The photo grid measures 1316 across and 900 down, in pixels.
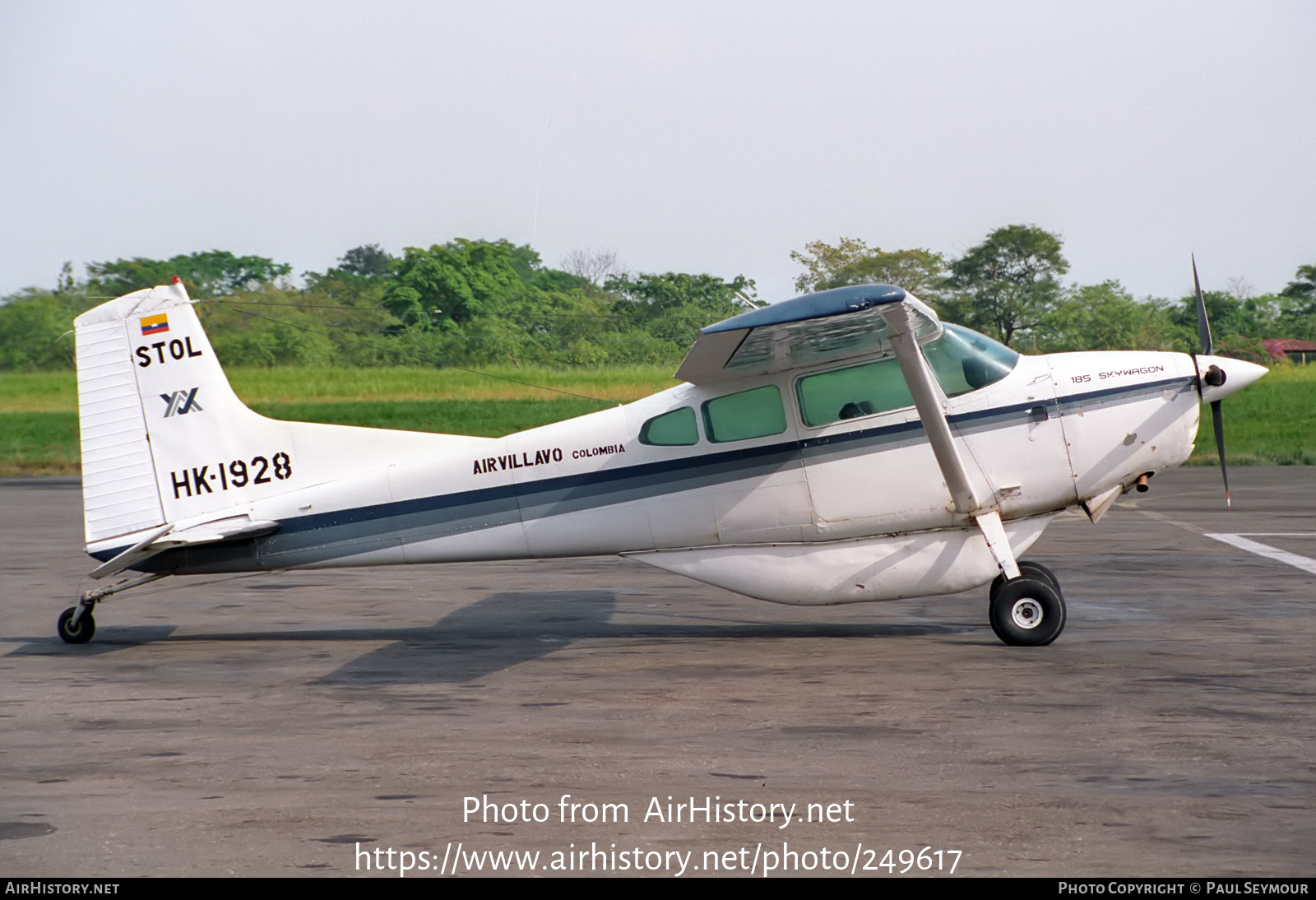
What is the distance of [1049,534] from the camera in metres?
18.2

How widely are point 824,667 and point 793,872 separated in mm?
4243

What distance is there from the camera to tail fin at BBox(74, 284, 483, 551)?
417 inches

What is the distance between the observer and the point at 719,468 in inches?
400

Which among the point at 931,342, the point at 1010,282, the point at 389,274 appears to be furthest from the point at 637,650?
the point at 389,274

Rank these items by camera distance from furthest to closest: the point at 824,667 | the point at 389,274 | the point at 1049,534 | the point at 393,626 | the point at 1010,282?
the point at 389,274 → the point at 1010,282 → the point at 1049,534 → the point at 393,626 → the point at 824,667

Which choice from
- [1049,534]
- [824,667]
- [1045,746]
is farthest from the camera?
[1049,534]

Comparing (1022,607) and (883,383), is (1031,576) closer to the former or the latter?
(1022,607)

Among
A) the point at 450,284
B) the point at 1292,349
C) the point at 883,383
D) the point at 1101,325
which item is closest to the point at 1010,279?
the point at 1101,325

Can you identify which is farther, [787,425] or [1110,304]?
[1110,304]

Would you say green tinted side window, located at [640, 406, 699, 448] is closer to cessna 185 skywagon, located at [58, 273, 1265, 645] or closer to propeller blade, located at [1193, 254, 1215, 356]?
cessna 185 skywagon, located at [58, 273, 1265, 645]

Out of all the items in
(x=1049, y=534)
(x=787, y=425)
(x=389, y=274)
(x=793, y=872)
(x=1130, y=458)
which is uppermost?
(x=389, y=274)

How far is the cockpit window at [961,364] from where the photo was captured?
32.7 ft

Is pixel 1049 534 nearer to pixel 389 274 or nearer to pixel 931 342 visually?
pixel 931 342

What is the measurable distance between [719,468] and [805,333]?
5.20 ft
